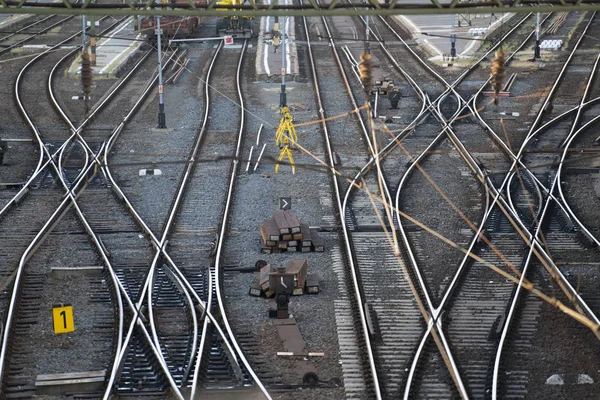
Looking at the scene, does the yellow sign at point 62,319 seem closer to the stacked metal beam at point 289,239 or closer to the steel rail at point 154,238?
the steel rail at point 154,238

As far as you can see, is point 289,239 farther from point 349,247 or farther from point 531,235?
point 531,235

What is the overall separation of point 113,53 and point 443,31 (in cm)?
1422

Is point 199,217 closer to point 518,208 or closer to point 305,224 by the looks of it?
point 305,224

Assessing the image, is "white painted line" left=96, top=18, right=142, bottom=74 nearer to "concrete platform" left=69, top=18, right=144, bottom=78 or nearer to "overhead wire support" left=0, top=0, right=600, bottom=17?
"concrete platform" left=69, top=18, right=144, bottom=78

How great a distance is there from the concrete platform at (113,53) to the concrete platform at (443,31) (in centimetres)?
989

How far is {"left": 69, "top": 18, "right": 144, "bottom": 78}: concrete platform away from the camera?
3353 cm

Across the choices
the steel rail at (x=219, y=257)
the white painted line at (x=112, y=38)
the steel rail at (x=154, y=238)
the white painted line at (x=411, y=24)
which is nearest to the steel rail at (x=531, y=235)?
the steel rail at (x=219, y=257)

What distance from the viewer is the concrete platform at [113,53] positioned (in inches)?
1320

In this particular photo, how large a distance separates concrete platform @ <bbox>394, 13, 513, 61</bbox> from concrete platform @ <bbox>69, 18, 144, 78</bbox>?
9891 mm

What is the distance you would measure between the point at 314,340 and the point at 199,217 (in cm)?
565

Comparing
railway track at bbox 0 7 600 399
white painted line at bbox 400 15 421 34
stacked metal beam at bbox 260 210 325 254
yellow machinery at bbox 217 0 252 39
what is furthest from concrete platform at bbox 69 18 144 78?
stacked metal beam at bbox 260 210 325 254

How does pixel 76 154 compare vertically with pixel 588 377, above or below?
below

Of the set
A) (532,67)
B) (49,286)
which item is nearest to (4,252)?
(49,286)

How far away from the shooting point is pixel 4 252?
1633 centimetres
